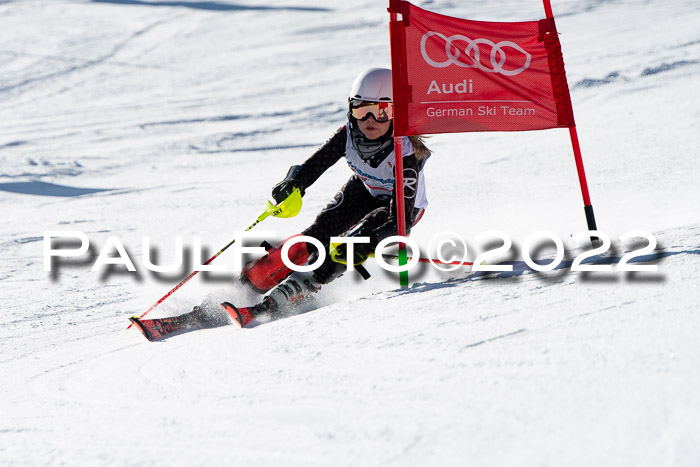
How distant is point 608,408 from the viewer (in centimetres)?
184

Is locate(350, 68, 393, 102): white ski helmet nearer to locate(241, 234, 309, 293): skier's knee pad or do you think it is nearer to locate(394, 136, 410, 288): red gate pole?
locate(394, 136, 410, 288): red gate pole

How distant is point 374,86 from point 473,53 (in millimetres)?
582

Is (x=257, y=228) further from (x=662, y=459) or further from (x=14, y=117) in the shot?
(x=14, y=117)

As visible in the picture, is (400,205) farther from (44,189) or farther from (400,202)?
(44,189)

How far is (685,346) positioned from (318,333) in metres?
1.37

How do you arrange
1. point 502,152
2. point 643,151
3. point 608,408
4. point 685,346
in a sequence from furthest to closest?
point 502,152 < point 643,151 < point 685,346 < point 608,408

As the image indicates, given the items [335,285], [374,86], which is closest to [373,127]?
[374,86]

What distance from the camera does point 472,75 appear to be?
3.75m

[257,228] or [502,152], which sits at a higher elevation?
[502,152]

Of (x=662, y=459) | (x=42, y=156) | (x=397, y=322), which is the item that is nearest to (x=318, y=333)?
(x=397, y=322)

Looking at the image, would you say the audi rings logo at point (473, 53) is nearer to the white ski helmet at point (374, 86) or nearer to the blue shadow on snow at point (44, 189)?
the white ski helmet at point (374, 86)

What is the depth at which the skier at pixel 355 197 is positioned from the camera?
153 inches

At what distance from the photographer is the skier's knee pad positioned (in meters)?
4.23

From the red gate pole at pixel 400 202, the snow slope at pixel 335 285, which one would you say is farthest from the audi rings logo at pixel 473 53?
the snow slope at pixel 335 285
